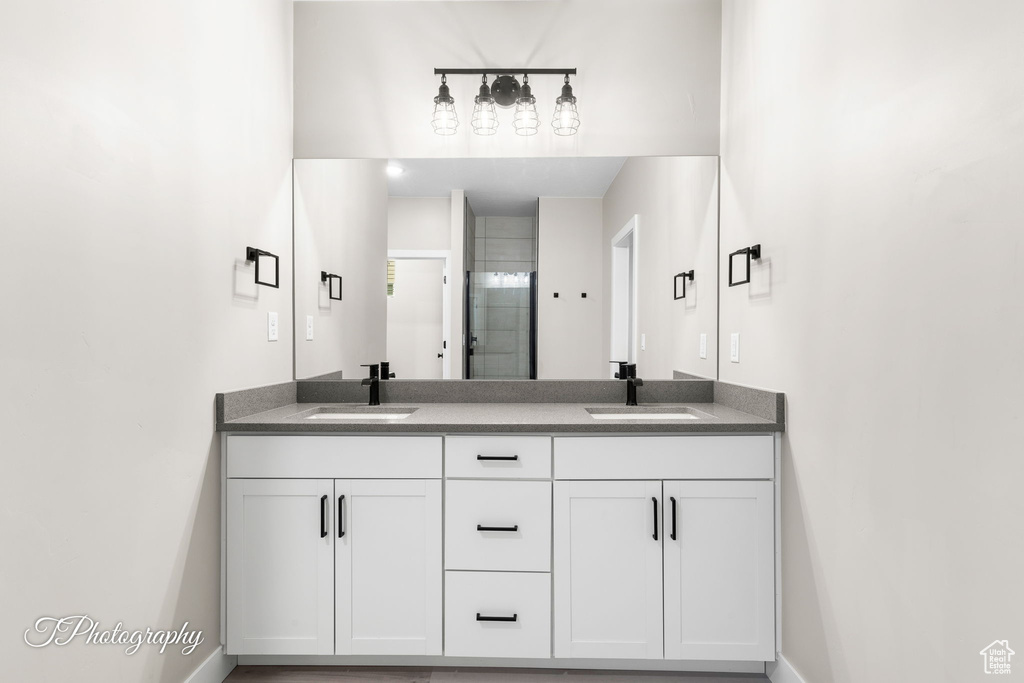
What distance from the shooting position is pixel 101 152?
4.35ft

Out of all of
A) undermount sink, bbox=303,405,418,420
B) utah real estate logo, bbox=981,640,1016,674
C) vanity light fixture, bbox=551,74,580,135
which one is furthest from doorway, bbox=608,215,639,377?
utah real estate logo, bbox=981,640,1016,674

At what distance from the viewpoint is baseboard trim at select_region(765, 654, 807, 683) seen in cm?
174

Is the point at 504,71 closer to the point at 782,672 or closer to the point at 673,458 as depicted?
the point at 673,458

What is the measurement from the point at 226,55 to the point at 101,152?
0.74 metres

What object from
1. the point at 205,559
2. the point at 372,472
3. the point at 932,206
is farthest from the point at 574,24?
the point at 205,559

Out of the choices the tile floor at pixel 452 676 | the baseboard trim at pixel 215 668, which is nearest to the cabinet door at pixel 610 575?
the tile floor at pixel 452 676

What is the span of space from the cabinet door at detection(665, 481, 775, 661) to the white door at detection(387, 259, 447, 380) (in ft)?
3.84

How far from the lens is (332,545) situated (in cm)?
187

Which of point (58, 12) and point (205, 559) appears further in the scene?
point (205, 559)

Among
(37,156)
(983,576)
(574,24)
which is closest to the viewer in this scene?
(983,576)

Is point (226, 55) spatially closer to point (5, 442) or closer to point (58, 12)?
point (58, 12)

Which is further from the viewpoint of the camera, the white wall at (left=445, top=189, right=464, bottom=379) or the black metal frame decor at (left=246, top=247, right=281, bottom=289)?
the white wall at (left=445, top=189, right=464, bottom=379)

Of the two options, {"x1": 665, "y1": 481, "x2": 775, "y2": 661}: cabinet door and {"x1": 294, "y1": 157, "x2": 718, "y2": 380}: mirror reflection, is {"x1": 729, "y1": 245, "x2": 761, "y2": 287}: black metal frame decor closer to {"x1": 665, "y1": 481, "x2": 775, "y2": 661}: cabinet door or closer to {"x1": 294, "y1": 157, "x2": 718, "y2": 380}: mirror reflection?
{"x1": 294, "y1": 157, "x2": 718, "y2": 380}: mirror reflection

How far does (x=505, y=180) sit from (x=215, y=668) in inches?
82.7
